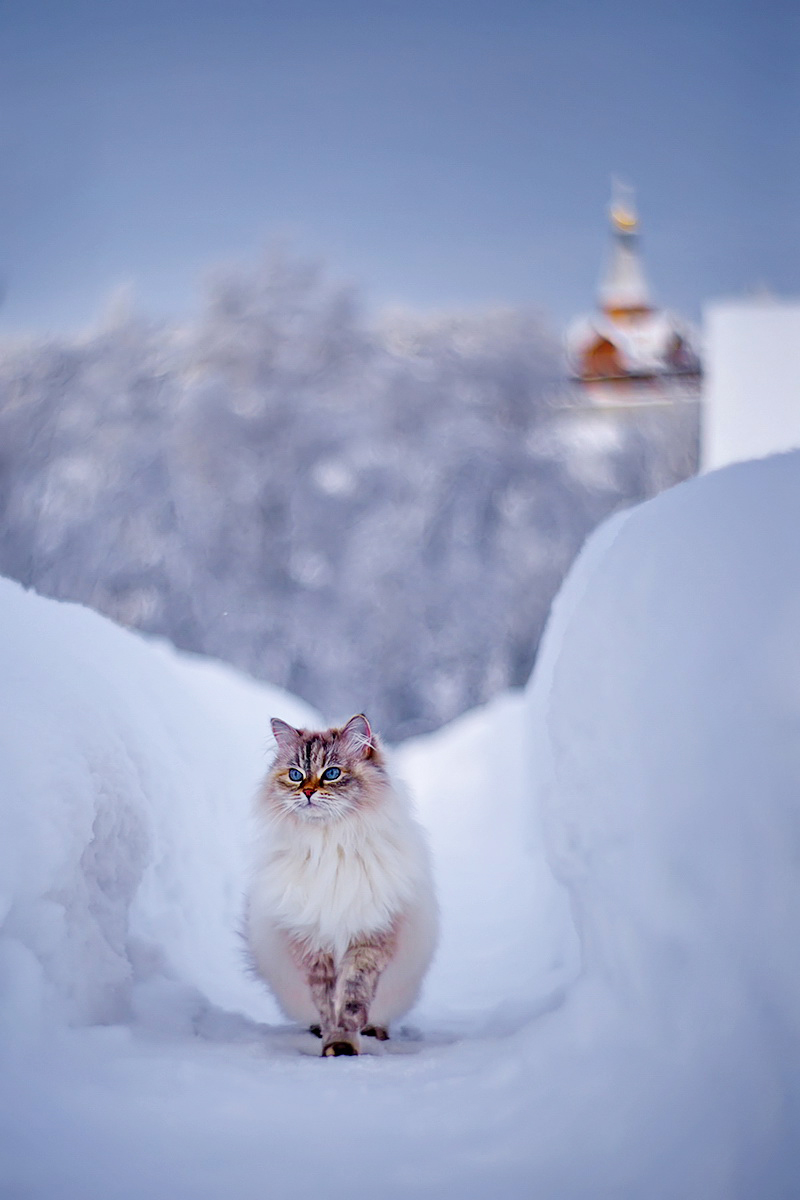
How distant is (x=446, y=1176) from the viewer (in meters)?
1.12

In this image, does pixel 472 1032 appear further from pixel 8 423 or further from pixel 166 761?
pixel 8 423

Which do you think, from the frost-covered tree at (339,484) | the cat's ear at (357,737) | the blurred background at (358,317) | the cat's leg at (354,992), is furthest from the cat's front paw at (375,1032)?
the frost-covered tree at (339,484)

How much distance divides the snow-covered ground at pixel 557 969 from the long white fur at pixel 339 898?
0.40 ft

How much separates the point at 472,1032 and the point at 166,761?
0.95 metres

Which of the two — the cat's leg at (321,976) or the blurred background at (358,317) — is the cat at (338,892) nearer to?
the cat's leg at (321,976)

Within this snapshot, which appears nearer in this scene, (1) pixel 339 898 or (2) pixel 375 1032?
(1) pixel 339 898

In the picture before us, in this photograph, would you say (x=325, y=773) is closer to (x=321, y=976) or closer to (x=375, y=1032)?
(x=321, y=976)

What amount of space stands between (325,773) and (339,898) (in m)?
0.24

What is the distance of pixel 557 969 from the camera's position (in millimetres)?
1885

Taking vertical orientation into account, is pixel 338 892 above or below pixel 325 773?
below

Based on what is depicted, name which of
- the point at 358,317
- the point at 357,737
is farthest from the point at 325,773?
the point at 358,317

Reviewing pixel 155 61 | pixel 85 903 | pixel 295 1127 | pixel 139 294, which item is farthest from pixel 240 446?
pixel 295 1127

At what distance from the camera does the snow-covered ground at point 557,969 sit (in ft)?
3.57

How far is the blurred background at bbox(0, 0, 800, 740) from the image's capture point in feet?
12.2
